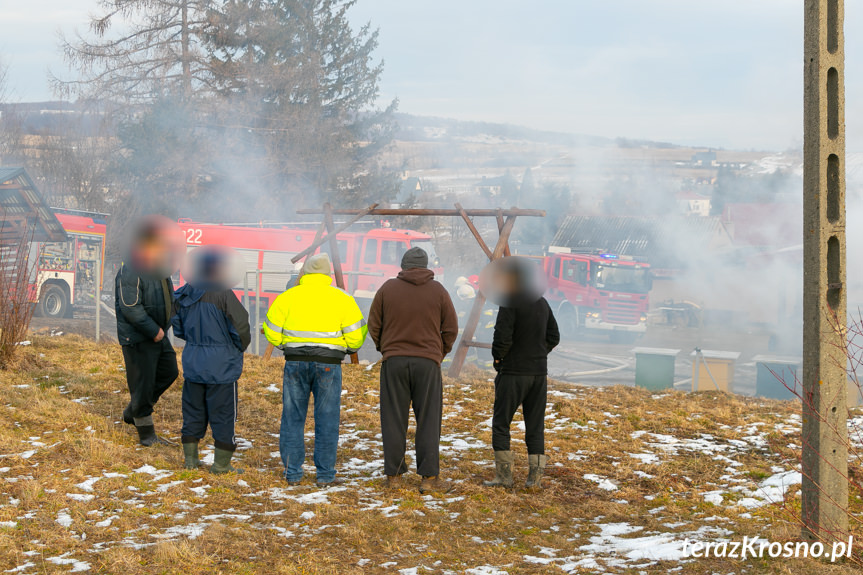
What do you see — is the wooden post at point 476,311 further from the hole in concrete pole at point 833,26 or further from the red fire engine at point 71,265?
the red fire engine at point 71,265

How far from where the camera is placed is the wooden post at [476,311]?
998cm

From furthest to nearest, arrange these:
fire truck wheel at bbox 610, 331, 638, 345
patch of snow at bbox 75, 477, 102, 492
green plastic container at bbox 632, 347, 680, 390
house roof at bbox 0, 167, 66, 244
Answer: fire truck wheel at bbox 610, 331, 638, 345 < house roof at bbox 0, 167, 66, 244 < green plastic container at bbox 632, 347, 680, 390 < patch of snow at bbox 75, 477, 102, 492

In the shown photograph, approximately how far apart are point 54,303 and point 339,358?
20.1m

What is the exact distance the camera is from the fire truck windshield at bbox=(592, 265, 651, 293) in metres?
26.8

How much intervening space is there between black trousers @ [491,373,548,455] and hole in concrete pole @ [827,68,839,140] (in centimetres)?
263

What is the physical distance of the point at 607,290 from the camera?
27.0 meters

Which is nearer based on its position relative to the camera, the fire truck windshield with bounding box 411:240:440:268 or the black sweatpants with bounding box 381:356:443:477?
the black sweatpants with bounding box 381:356:443:477

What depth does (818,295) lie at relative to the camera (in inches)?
164

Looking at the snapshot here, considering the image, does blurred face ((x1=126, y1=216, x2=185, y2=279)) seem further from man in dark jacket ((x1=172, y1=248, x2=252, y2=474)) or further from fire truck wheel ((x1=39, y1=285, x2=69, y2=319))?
fire truck wheel ((x1=39, y1=285, x2=69, y2=319))

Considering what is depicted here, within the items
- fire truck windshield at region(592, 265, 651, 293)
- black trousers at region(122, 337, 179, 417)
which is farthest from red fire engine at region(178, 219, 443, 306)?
black trousers at region(122, 337, 179, 417)

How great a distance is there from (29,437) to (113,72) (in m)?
24.4

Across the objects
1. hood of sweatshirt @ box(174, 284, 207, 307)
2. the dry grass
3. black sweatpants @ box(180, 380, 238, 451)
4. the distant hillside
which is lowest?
the dry grass

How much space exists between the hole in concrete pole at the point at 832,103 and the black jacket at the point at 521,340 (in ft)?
7.66

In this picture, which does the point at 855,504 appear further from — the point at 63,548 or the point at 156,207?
the point at 156,207
